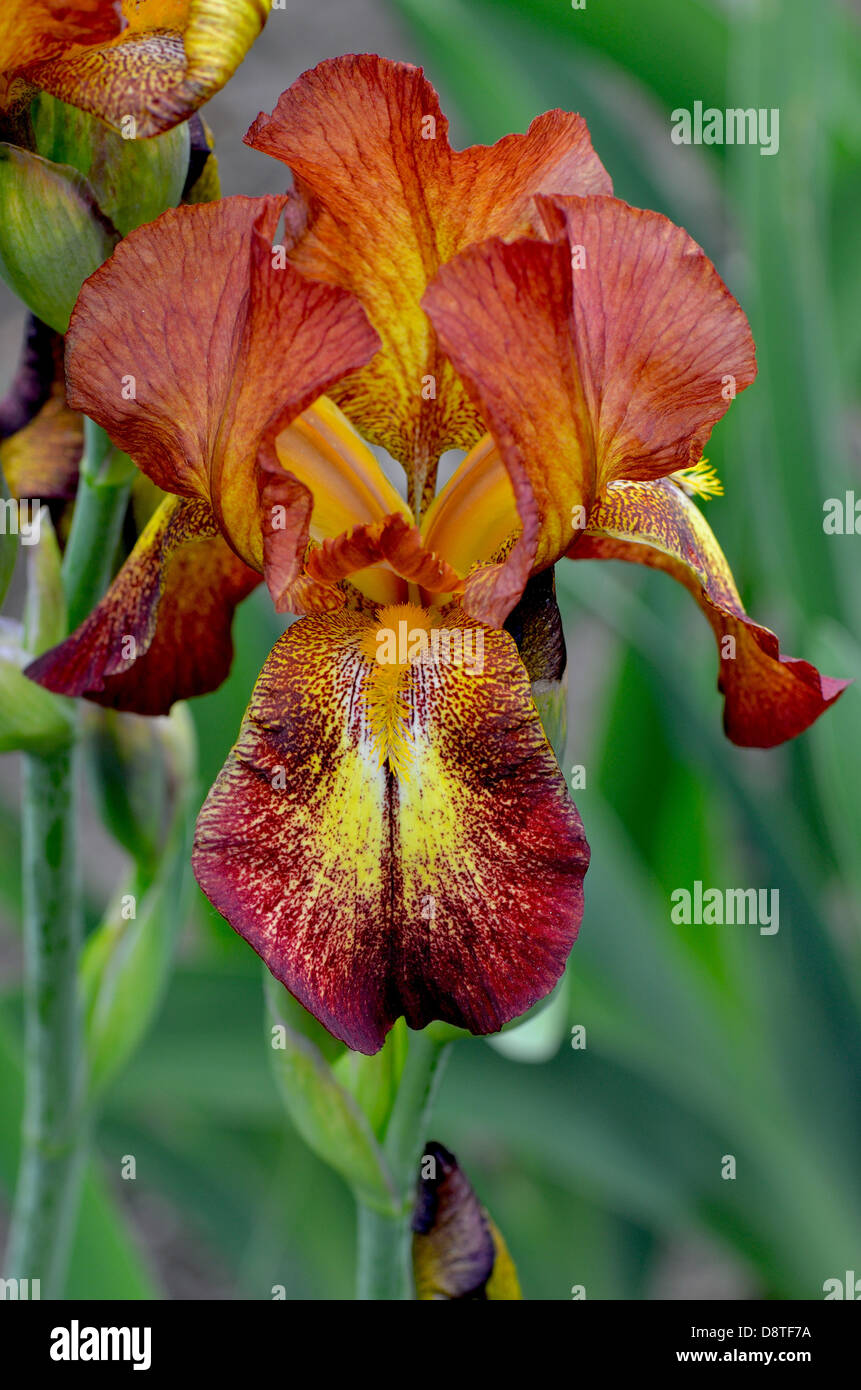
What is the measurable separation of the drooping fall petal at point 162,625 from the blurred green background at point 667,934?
46 cm

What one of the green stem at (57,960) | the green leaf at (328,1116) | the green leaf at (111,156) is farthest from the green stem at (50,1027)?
the green leaf at (111,156)

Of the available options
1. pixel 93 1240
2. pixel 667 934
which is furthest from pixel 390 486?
pixel 667 934

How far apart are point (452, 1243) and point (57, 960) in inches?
8.5

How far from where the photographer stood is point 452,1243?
22.0 inches

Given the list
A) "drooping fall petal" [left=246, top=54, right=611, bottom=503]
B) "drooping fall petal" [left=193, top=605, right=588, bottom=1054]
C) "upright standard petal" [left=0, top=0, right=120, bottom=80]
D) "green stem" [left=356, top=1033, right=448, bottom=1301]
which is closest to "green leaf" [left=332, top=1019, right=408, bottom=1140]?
"green stem" [left=356, top=1033, right=448, bottom=1301]

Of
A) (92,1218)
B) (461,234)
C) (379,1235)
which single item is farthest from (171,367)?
(92,1218)

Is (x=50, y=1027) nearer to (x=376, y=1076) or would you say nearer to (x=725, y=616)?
(x=376, y=1076)

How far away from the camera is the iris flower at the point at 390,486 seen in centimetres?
40

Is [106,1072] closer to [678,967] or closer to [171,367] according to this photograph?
[171,367]

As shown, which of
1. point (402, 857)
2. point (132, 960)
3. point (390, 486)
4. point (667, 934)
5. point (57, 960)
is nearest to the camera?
point (402, 857)

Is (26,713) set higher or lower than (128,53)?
lower

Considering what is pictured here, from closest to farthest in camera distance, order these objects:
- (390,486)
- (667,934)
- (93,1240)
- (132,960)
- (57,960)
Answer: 1. (390,486)
2. (57,960)
3. (132,960)
4. (93,1240)
5. (667,934)

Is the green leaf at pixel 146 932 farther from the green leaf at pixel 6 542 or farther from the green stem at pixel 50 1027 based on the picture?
the green leaf at pixel 6 542
